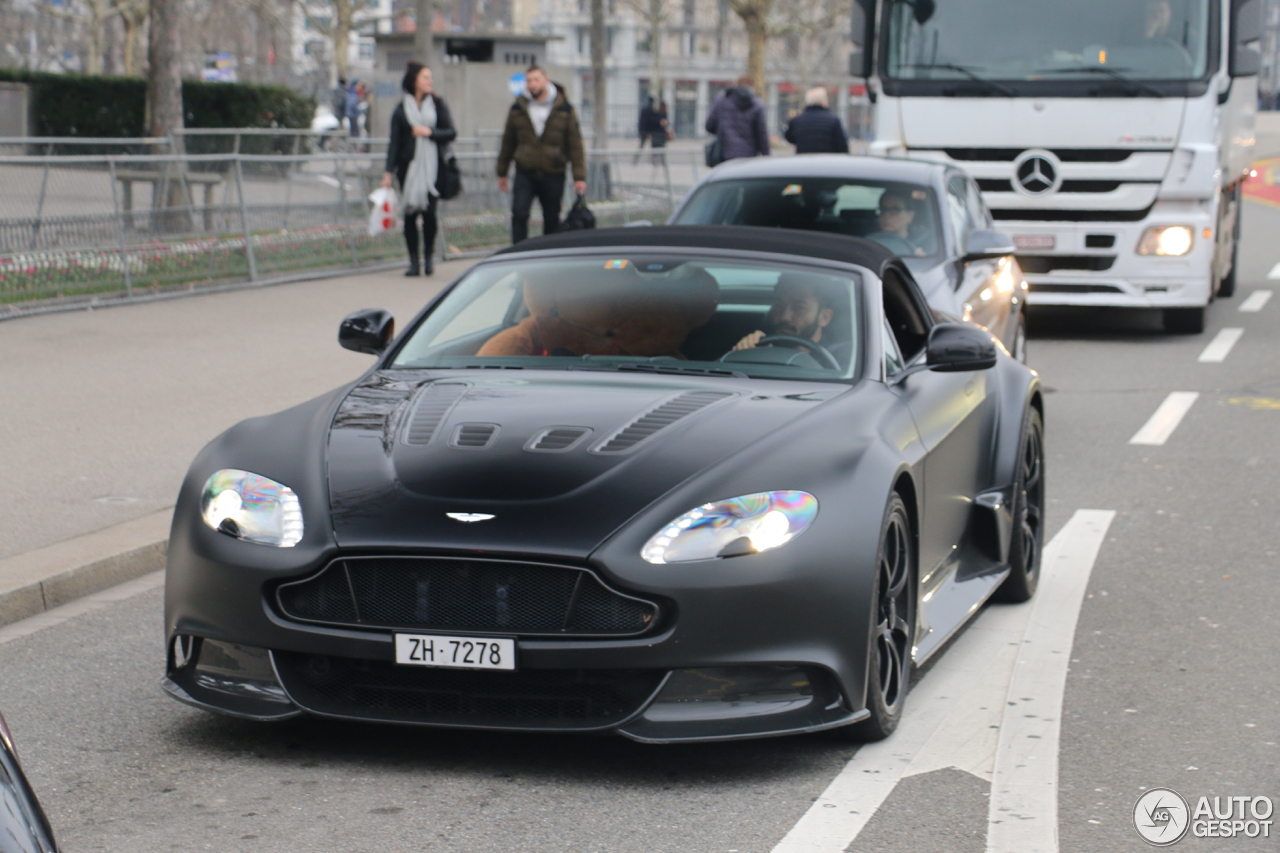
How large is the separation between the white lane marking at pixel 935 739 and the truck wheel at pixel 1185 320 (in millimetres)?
9748

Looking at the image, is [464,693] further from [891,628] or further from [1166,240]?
[1166,240]

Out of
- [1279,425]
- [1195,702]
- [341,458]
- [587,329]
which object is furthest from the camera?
[1279,425]

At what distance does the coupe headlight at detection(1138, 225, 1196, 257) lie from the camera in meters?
14.5

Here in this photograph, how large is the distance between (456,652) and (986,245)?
6164mm

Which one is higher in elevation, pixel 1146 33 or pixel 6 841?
pixel 1146 33

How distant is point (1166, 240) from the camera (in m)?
14.5

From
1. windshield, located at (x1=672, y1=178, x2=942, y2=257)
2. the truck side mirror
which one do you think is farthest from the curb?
the truck side mirror

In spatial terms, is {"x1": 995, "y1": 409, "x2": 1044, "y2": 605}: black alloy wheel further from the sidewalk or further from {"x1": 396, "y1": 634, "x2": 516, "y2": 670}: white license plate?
the sidewalk

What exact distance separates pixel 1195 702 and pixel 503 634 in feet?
6.89

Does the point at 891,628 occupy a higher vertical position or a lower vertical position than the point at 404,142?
lower

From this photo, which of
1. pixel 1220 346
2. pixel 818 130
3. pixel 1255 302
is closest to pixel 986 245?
pixel 1220 346

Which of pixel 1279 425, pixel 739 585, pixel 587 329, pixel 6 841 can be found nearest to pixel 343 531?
pixel 739 585

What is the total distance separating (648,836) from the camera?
13.2 ft

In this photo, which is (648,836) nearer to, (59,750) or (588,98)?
(59,750)
